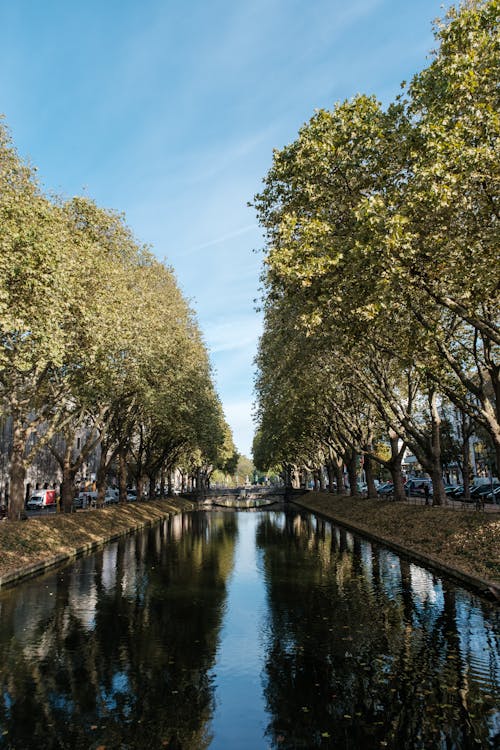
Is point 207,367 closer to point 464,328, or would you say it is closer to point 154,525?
point 154,525

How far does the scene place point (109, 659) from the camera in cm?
1055

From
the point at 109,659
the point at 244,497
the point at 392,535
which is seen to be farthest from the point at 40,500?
the point at 244,497

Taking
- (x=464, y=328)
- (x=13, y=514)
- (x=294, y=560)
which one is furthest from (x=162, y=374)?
(x=464, y=328)

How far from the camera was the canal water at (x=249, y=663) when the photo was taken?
7398mm

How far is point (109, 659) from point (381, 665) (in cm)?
497

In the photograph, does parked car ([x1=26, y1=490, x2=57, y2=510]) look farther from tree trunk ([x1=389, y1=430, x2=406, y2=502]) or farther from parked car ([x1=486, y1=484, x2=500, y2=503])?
parked car ([x1=486, y1=484, x2=500, y2=503])

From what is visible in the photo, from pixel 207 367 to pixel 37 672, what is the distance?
144ft

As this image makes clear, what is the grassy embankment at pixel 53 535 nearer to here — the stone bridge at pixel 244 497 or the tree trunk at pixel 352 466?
the tree trunk at pixel 352 466

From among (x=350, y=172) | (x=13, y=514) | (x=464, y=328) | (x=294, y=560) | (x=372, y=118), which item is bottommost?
(x=294, y=560)

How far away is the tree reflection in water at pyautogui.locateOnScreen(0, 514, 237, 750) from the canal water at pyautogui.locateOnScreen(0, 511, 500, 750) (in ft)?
0.12

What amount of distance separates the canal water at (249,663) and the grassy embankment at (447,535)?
1.16 metres

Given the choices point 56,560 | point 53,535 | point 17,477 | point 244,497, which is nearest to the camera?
point 56,560

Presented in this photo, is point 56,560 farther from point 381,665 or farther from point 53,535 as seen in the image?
point 381,665

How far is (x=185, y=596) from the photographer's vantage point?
16.8 meters
